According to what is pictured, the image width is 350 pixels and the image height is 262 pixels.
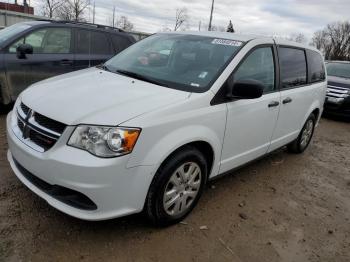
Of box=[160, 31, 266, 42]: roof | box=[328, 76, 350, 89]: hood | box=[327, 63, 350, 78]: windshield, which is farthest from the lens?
box=[327, 63, 350, 78]: windshield

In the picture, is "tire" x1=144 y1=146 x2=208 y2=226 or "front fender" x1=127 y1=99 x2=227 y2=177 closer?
"front fender" x1=127 y1=99 x2=227 y2=177

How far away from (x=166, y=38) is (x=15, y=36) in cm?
301

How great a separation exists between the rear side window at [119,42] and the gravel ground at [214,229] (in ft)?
10.8

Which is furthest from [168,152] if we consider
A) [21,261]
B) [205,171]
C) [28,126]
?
[21,261]

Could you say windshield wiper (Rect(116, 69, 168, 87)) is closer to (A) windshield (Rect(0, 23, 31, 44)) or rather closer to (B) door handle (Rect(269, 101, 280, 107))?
(B) door handle (Rect(269, 101, 280, 107))

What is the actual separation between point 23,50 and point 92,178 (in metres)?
3.98

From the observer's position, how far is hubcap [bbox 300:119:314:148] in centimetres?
572

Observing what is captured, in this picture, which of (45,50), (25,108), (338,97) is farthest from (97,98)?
(338,97)

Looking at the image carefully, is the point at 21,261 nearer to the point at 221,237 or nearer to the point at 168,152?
the point at 168,152

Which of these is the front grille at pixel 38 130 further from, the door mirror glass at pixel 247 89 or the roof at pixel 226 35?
the roof at pixel 226 35

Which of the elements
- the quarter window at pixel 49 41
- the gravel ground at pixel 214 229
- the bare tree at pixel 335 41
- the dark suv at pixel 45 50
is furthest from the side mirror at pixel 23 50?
the bare tree at pixel 335 41

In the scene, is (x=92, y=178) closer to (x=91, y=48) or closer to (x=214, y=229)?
(x=214, y=229)

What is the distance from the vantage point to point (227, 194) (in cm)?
412

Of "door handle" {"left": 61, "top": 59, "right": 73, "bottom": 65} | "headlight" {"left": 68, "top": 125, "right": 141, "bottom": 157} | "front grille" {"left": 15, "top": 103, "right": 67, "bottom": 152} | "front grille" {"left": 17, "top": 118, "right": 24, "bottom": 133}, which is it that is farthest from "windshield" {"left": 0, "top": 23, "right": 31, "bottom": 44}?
"headlight" {"left": 68, "top": 125, "right": 141, "bottom": 157}
